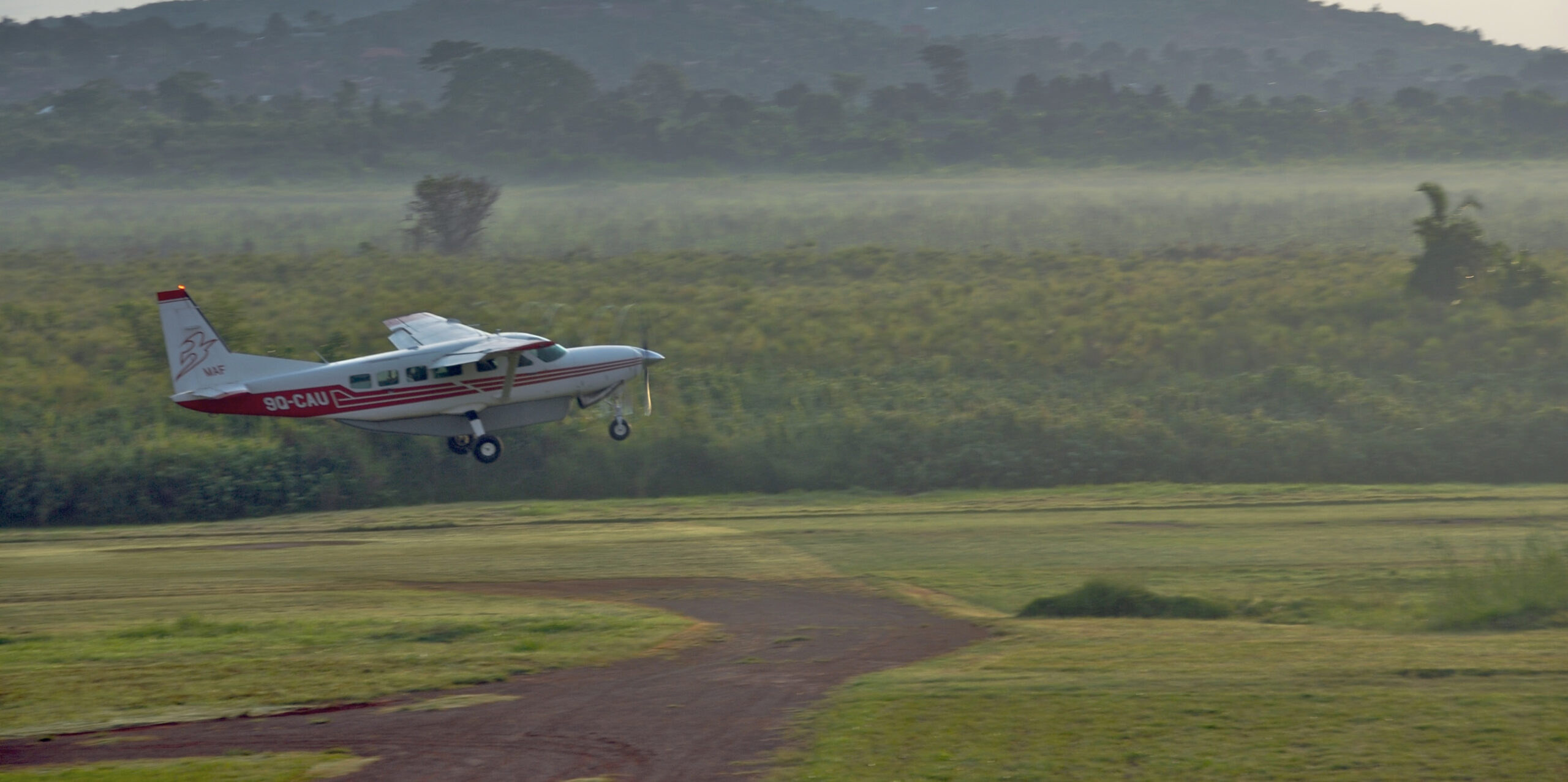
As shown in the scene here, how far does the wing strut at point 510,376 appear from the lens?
32.5 m

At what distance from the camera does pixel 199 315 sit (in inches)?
1249

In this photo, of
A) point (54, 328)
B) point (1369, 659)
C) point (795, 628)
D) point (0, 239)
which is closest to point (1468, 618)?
point (1369, 659)

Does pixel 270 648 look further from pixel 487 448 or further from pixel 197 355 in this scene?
pixel 487 448

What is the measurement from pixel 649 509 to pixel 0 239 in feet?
186

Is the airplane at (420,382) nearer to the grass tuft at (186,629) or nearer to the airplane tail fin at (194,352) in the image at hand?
the airplane tail fin at (194,352)

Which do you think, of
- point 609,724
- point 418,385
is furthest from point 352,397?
point 609,724

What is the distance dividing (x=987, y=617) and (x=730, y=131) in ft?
329

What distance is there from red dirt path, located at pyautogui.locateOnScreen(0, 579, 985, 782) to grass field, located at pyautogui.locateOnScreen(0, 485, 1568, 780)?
75 centimetres

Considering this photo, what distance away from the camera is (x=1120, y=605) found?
22484mm

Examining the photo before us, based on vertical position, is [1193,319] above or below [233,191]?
below

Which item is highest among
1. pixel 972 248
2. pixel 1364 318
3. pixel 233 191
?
pixel 233 191

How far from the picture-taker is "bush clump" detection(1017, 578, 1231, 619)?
22172 millimetres

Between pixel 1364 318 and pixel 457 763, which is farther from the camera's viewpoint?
pixel 1364 318

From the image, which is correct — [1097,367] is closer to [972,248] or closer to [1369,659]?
[972,248]
